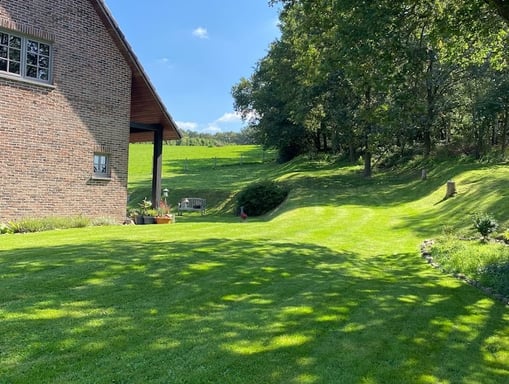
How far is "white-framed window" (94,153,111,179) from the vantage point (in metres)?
16.4

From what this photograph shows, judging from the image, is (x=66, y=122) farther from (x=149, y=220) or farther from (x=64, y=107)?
(x=149, y=220)

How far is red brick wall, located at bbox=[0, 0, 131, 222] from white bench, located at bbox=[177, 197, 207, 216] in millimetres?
10023

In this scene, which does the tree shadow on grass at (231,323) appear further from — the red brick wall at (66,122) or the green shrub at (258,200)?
the green shrub at (258,200)

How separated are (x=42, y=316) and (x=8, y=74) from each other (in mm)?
11301

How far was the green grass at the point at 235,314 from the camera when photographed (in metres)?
4.02

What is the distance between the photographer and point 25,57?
46.6ft

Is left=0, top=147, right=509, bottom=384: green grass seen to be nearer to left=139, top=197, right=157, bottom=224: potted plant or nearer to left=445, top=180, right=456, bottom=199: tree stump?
left=139, top=197, right=157, bottom=224: potted plant

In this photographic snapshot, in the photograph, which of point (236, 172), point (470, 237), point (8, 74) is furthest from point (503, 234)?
point (236, 172)

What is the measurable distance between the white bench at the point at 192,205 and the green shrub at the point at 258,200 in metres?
4.88

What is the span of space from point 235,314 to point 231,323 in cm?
35

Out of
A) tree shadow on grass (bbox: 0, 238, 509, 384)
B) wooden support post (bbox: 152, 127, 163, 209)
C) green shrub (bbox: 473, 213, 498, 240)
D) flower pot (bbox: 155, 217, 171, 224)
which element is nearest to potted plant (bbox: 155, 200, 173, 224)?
flower pot (bbox: 155, 217, 171, 224)

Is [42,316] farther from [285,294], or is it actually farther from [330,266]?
[330,266]

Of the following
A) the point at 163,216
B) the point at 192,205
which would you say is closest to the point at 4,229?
the point at 163,216

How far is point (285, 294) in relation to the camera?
6.56 meters
